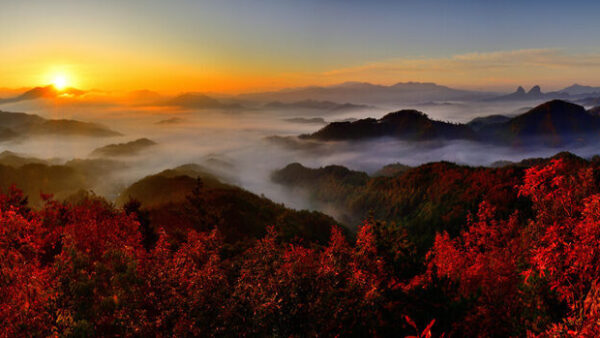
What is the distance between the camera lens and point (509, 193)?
197 meters

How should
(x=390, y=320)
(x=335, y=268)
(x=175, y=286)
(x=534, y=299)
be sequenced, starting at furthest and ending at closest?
(x=534, y=299)
(x=390, y=320)
(x=335, y=268)
(x=175, y=286)

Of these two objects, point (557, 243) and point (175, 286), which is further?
point (175, 286)

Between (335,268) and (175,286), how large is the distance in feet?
23.9

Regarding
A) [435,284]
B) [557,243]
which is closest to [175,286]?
[557,243]

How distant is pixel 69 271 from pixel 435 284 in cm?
2161

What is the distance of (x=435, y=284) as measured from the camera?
25.3m

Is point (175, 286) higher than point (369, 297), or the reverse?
point (175, 286)

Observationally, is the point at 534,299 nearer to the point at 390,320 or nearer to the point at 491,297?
the point at 491,297

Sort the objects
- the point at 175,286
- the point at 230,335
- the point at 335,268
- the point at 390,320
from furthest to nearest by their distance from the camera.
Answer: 1. the point at 390,320
2. the point at 335,268
3. the point at 175,286
4. the point at 230,335

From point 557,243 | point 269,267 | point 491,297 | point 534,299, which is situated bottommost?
point 491,297

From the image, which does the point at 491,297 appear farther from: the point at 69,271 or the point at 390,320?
the point at 69,271

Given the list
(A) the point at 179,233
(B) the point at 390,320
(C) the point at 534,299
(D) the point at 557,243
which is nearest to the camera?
(D) the point at 557,243

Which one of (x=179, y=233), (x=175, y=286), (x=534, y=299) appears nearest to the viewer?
(x=175, y=286)

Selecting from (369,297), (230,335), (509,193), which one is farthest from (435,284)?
(509,193)
